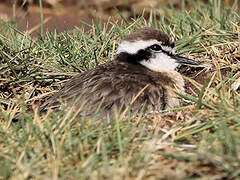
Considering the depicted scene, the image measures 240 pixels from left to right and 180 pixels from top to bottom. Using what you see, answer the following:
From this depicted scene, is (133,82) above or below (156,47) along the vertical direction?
below

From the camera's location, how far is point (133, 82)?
4523 millimetres

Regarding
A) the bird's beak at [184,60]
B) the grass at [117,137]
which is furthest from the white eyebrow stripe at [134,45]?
the grass at [117,137]

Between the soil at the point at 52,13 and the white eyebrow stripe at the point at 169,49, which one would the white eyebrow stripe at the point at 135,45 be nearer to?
the white eyebrow stripe at the point at 169,49

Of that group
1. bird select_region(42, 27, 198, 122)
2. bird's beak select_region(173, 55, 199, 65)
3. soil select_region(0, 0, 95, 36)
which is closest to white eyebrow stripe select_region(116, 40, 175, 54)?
bird select_region(42, 27, 198, 122)

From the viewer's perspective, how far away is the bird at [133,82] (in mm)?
4312

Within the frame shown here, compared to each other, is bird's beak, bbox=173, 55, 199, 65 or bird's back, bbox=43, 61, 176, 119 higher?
bird's beak, bbox=173, 55, 199, 65

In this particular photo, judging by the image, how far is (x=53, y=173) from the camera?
3041 millimetres

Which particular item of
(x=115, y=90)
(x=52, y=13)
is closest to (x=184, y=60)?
(x=115, y=90)

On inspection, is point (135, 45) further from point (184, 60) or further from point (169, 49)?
point (184, 60)

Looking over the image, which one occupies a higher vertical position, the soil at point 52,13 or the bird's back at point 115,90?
the soil at point 52,13

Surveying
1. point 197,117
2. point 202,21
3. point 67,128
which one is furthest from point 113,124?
point 202,21

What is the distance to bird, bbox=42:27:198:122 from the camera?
14.1 ft

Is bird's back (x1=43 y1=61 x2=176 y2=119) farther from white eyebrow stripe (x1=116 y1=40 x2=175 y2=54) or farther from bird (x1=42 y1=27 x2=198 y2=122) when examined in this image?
white eyebrow stripe (x1=116 y1=40 x2=175 y2=54)

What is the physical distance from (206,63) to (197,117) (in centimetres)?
175
